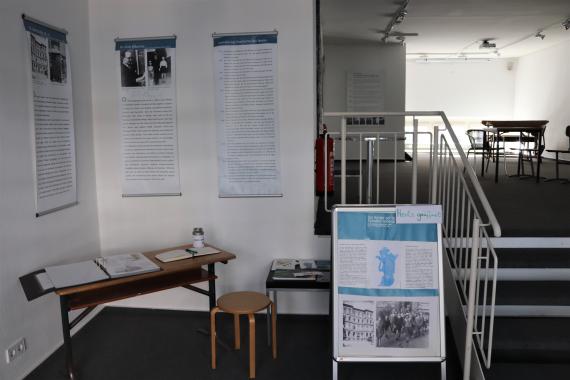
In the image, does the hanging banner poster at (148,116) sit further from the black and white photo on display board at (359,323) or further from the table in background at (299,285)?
the black and white photo on display board at (359,323)

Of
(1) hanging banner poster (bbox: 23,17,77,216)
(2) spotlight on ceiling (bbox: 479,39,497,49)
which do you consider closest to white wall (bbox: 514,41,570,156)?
(2) spotlight on ceiling (bbox: 479,39,497,49)

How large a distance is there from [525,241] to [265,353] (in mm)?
2171

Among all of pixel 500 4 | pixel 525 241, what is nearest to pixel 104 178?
pixel 525 241

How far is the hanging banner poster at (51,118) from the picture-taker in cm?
296

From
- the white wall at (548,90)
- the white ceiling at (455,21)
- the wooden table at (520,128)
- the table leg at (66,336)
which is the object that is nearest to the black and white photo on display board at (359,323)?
the table leg at (66,336)

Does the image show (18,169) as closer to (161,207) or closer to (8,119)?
(8,119)

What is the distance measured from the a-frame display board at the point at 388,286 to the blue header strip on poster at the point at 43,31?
213 centimetres

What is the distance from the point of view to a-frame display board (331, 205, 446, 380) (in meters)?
2.70

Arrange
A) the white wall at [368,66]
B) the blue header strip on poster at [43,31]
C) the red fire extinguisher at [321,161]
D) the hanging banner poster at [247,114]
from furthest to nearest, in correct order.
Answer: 1. the white wall at [368,66]
2. the red fire extinguisher at [321,161]
3. the hanging banner poster at [247,114]
4. the blue header strip on poster at [43,31]

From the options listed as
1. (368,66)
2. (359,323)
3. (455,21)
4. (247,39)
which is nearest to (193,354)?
(359,323)

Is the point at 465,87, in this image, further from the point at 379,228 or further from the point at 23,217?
the point at 23,217

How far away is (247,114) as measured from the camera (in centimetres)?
358

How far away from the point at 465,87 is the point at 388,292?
11.2 meters

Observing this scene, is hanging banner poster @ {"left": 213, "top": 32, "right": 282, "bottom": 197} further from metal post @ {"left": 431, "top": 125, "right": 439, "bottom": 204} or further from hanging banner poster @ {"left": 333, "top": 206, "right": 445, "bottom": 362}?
metal post @ {"left": 431, "top": 125, "right": 439, "bottom": 204}
